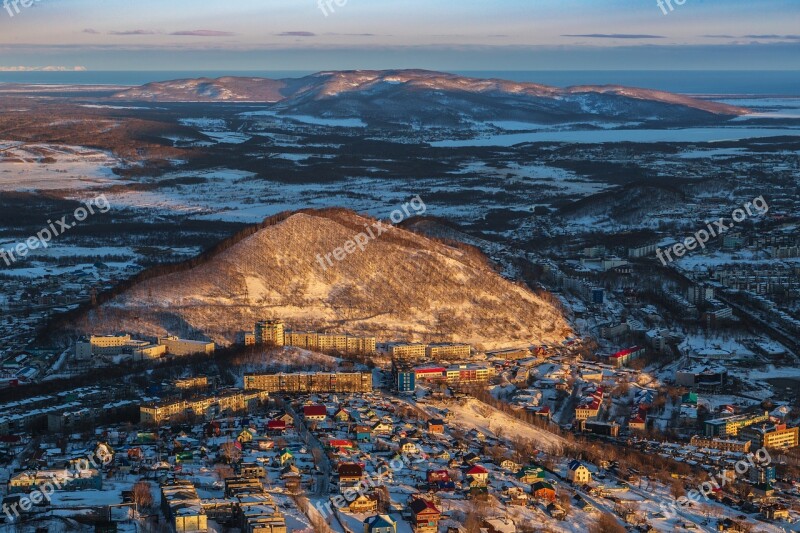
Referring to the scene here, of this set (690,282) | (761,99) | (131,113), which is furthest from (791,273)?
(761,99)

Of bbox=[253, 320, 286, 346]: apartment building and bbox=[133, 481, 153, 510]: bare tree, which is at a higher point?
bbox=[133, 481, 153, 510]: bare tree

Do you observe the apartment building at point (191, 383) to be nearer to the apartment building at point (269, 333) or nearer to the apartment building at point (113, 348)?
the apartment building at point (113, 348)

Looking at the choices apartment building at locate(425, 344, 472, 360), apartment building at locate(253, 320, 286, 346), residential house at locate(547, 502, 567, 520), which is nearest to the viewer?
residential house at locate(547, 502, 567, 520)

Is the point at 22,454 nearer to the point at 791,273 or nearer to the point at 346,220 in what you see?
the point at 346,220

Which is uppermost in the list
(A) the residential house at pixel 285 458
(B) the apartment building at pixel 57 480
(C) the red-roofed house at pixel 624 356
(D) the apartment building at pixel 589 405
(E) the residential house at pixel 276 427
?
(B) the apartment building at pixel 57 480

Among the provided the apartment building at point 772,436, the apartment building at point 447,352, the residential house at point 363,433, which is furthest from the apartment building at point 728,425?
the apartment building at point 447,352

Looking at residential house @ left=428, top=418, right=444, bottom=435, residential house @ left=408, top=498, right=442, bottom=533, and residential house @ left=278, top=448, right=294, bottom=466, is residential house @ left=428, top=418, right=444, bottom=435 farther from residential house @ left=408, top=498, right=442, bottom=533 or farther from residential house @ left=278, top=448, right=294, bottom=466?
residential house @ left=408, top=498, right=442, bottom=533

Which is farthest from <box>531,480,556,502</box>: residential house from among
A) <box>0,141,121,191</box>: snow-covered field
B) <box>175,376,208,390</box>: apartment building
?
Result: <box>0,141,121,191</box>: snow-covered field
